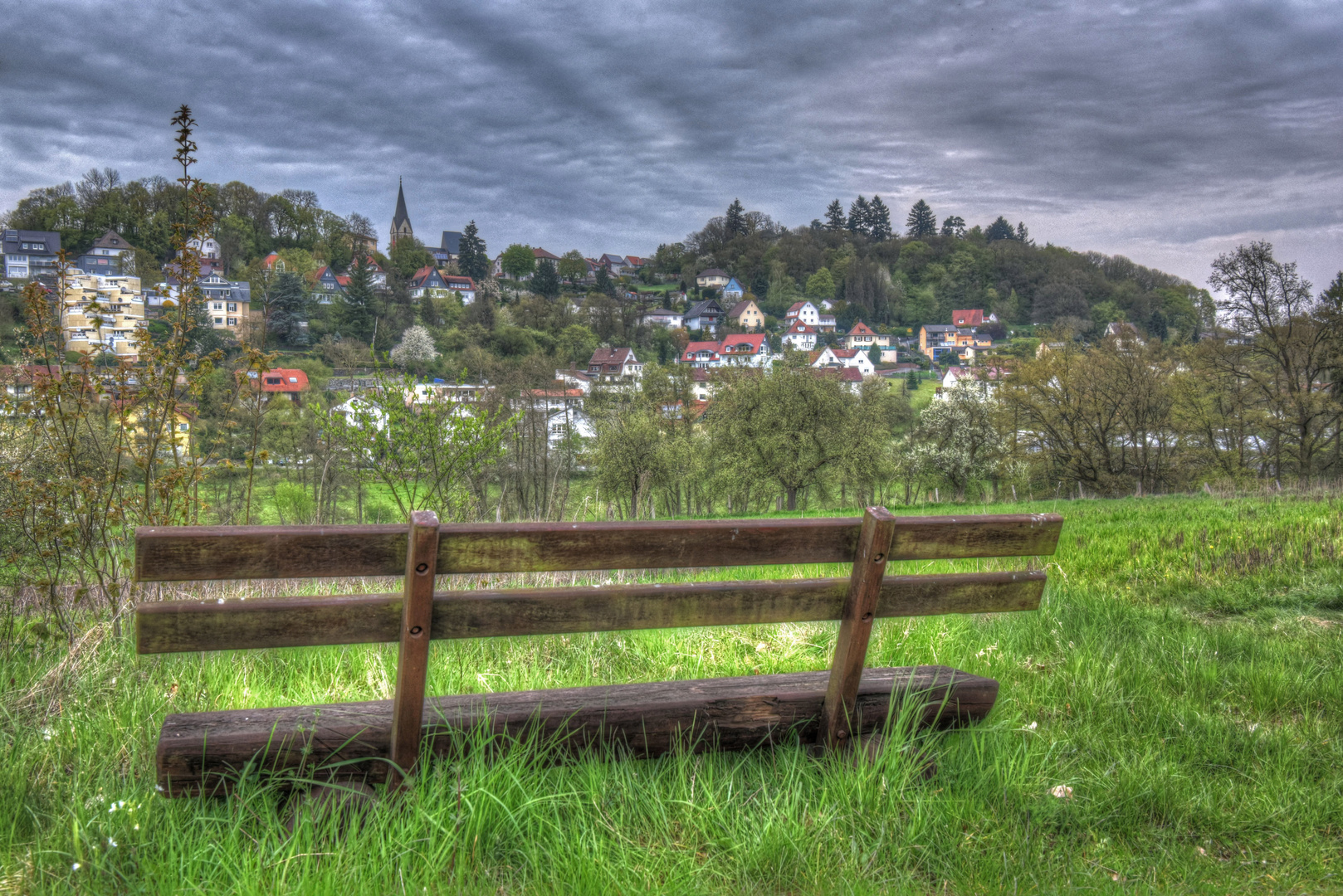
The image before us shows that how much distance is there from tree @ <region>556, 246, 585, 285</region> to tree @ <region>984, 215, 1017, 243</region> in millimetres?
85672

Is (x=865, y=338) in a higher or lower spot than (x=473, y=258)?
lower

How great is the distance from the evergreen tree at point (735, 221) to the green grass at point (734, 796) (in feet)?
598

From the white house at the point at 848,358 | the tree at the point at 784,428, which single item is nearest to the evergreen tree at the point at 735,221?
the white house at the point at 848,358

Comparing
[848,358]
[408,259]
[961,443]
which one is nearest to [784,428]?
[961,443]

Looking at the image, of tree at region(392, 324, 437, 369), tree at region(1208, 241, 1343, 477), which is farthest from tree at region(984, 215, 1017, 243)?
tree at region(1208, 241, 1343, 477)

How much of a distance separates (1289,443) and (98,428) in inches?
1612

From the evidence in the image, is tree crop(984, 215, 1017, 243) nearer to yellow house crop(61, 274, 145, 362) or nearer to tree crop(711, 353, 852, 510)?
tree crop(711, 353, 852, 510)

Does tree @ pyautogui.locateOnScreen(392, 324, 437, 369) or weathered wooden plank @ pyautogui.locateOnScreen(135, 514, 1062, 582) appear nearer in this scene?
weathered wooden plank @ pyautogui.locateOnScreen(135, 514, 1062, 582)

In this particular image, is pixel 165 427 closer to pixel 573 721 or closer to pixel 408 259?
pixel 573 721

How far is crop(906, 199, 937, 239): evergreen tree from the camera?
182250 mm

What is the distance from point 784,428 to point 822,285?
12262cm

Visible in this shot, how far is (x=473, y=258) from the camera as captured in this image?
158 m

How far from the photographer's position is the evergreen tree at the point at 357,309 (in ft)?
291

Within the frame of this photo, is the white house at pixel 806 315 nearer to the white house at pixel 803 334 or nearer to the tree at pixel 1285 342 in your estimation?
the white house at pixel 803 334
